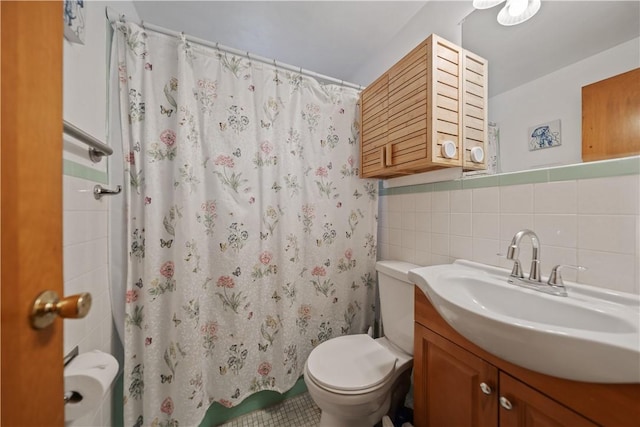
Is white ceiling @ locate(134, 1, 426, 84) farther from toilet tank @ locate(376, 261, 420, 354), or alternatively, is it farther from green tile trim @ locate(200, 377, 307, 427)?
green tile trim @ locate(200, 377, 307, 427)

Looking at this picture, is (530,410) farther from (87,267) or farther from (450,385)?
(87,267)

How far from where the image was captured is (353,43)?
1617mm

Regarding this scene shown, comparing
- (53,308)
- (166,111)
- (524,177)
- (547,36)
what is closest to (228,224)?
(166,111)

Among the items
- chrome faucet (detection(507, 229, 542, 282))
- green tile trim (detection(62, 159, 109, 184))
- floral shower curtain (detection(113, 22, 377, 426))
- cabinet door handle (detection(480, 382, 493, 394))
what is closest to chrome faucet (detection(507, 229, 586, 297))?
chrome faucet (detection(507, 229, 542, 282))

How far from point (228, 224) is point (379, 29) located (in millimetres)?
1524

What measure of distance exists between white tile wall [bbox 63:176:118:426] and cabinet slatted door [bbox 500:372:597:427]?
1233mm

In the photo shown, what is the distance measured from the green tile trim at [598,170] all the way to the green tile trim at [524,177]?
20 millimetres

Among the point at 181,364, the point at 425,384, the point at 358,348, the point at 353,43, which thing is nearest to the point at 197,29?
the point at 353,43

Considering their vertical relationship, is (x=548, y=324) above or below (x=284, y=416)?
above

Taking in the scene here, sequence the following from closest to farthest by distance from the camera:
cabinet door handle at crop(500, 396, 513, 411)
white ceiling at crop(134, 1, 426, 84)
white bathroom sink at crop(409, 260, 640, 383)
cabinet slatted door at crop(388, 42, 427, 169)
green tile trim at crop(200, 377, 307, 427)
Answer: white bathroom sink at crop(409, 260, 640, 383) < cabinet door handle at crop(500, 396, 513, 411) < cabinet slatted door at crop(388, 42, 427, 169) < green tile trim at crop(200, 377, 307, 427) < white ceiling at crop(134, 1, 426, 84)

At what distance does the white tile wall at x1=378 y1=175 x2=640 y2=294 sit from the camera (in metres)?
0.66

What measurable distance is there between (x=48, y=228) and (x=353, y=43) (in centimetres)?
186

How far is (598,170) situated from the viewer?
2.27ft

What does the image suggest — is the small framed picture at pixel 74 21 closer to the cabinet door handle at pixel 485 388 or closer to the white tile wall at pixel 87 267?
the white tile wall at pixel 87 267
